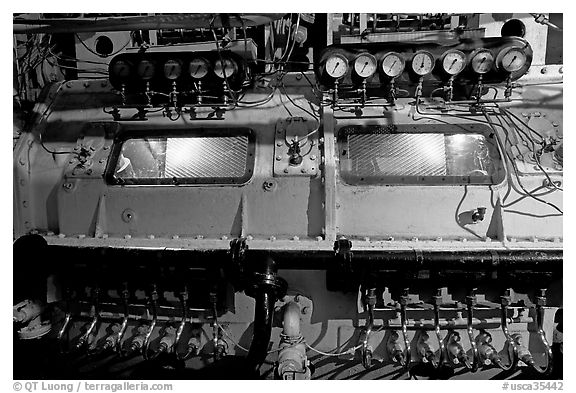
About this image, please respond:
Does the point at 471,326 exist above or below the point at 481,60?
below

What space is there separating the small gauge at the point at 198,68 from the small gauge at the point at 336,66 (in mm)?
840

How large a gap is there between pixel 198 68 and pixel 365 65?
1.14m

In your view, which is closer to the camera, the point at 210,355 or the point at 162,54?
the point at 210,355

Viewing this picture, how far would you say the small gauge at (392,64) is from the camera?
7.78 feet

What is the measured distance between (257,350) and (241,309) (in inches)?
12.2

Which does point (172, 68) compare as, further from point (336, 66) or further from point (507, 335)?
point (507, 335)

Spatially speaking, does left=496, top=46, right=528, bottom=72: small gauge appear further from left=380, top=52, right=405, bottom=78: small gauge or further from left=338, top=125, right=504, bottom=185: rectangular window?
left=380, top=52, right=405, bottom=78: small gauge

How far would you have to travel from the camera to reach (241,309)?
2291 mm

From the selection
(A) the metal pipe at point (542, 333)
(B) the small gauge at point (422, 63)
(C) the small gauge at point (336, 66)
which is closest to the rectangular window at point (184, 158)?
(C) the small gauge at point (336, 66)

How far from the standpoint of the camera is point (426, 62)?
237 centimetres

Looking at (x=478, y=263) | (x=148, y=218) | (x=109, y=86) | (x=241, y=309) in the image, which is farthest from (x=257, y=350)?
(x=109, y=86)

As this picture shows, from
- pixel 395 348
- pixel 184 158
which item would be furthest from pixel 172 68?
pixel 395 348

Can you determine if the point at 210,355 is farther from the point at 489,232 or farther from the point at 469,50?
the point at 469,50

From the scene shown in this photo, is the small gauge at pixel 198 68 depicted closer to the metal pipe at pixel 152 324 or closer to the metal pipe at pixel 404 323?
the metal pipe at pixel 152 324
